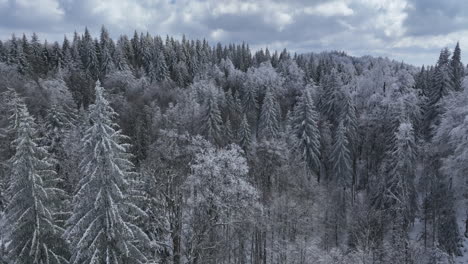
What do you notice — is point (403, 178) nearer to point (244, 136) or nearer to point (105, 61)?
point (244, 136)

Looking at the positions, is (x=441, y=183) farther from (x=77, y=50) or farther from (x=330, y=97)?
(x=77, y=50)

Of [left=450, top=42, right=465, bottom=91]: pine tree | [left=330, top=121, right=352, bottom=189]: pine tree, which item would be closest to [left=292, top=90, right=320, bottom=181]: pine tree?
[left=330, top=121, right=352, bottom=189]: pine tree

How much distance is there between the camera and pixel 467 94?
32.0 metres

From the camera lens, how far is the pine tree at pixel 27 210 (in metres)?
17.5

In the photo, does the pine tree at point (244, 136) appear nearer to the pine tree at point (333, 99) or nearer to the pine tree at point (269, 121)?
the pine tree at point (269, 121)

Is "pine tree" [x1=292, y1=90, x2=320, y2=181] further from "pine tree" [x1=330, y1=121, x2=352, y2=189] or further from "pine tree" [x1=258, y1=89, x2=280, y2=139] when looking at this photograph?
"pine tree" [x1=258, y1=89, x2=280, y2=139]

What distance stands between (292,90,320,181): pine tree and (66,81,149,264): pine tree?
3618cm

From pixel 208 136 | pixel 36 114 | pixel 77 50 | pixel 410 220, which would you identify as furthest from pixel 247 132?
pixel 77 50

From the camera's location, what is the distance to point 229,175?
3045 centimetres

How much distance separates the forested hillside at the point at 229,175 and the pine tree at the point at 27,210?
79 mm

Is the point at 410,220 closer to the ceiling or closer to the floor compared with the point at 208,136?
closer to the floor

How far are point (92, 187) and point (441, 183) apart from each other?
3646 cm

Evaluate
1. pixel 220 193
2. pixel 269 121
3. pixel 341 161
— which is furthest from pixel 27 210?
pixel 269 121

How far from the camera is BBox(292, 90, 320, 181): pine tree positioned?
163 feet
